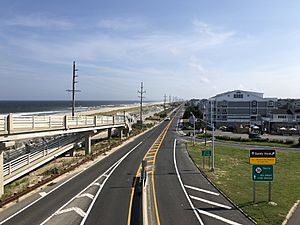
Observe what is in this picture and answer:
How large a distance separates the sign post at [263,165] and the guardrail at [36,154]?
57.6 ft

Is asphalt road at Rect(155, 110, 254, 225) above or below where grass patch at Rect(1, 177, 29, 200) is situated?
above

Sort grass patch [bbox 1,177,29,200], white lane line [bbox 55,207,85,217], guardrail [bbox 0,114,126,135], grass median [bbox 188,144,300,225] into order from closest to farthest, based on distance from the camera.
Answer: white lane line [bbox 55,207,85,217], grass median [bbox 188,144,300,225], guardrail [bbox 0,114,126,135], grass patch [bbox 1,177,29,200]

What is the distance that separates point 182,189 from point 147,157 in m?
14.3

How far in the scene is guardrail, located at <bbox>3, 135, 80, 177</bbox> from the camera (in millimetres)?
22359

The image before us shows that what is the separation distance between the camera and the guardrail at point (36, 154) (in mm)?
22359

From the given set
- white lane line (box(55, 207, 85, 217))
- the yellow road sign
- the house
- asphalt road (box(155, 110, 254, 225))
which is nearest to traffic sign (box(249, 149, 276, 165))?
the yellow road sign

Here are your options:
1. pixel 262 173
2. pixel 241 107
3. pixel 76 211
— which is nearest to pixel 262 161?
pixel 262 173

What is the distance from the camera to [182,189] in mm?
22109

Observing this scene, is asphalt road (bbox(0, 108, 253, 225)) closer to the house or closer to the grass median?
the grass median

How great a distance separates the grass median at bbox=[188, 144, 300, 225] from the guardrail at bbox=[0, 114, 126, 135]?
13.7 metres

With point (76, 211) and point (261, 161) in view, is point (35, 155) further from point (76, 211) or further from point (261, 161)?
point (261, 161)

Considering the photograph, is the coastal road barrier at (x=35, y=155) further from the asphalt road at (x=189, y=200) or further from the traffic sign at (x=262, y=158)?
the traffic sign at (x=262, y=158)

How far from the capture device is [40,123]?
2461cm

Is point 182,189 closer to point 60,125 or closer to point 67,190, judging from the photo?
point 67,190
